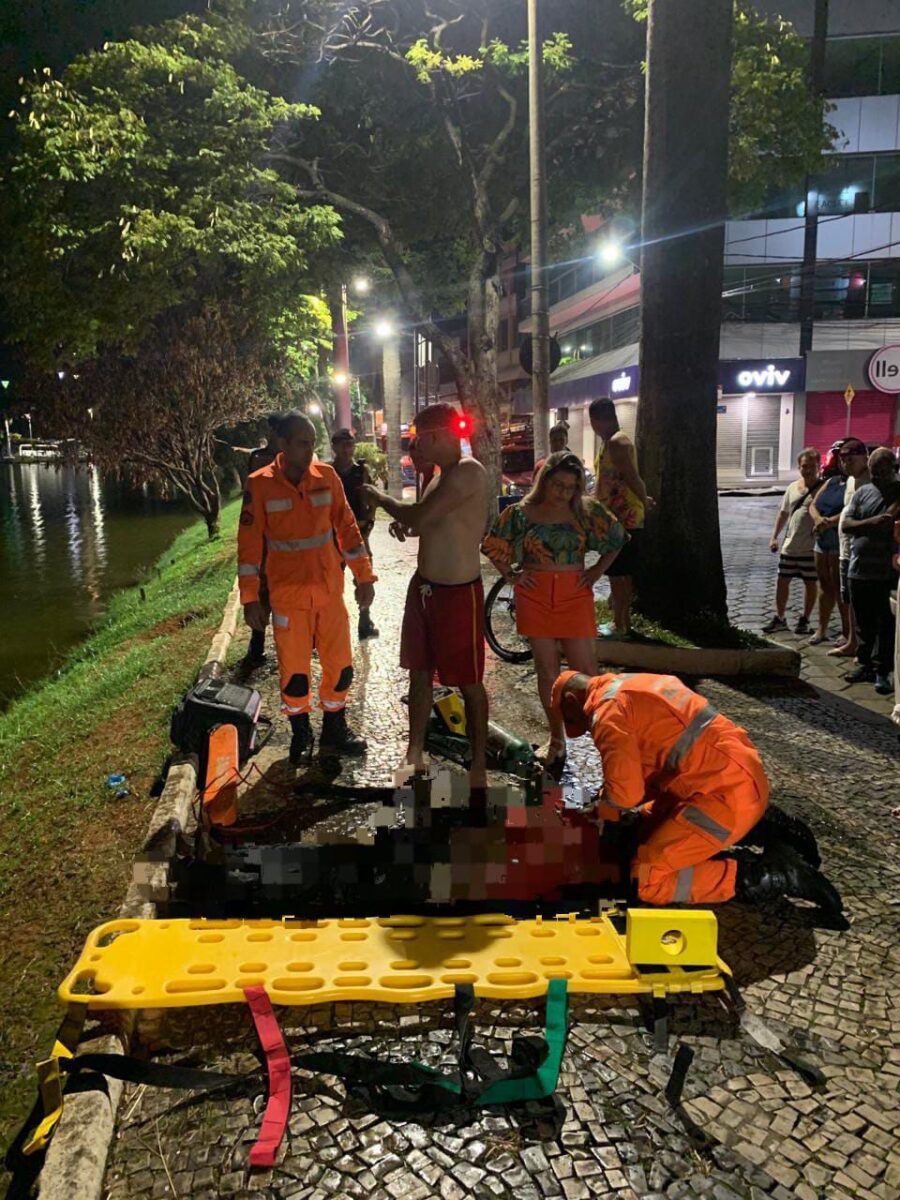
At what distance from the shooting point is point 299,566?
5.07 meters

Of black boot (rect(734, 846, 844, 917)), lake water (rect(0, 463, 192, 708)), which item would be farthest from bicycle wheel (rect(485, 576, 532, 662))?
lake water (rect(0, 463, 192, 708))

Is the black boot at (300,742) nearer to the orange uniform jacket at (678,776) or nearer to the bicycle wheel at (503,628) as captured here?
the bicycle wheel at (503,628)

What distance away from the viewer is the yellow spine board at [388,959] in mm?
2832

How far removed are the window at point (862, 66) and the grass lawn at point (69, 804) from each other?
1253 inches

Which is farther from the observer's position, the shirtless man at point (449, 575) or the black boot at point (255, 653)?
the black boot at point (255, 653)

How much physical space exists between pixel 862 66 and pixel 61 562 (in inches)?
1224

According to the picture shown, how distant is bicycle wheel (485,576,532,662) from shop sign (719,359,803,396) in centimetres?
2414

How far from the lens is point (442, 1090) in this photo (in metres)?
2.52

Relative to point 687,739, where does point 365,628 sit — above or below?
below

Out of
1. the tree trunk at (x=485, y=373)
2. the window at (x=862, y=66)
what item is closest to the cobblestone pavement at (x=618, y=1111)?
the tree trunk at (x=485, y=373)

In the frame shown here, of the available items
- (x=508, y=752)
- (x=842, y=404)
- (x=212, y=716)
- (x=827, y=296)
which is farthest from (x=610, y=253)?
(x=212, y=716)

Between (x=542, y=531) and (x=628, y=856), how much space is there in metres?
2.03

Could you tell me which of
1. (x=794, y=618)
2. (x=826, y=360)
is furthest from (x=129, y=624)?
(x=826, y=360)

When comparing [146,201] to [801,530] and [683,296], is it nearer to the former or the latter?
[683,296]
